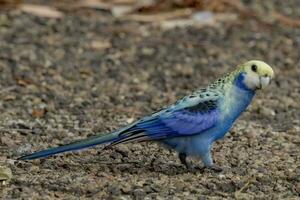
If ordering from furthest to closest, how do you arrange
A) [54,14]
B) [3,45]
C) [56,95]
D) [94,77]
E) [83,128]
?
1. [54,14]
2. [3,45]
3. [94,77]
4. [56,95]
5. [83,128]

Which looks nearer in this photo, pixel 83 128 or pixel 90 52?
pixel 83 128

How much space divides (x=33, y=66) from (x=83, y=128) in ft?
5.90

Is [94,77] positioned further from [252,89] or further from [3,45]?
[252,89]

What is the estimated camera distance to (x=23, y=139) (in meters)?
6.11

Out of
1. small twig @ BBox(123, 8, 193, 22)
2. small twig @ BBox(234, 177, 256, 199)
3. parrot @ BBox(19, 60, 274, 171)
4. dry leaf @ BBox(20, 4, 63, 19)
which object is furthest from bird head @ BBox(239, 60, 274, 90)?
dry leaf @ BBox(20, 4, 63, 19)

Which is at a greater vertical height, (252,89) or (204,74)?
(252,89)

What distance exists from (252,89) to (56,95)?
242cm

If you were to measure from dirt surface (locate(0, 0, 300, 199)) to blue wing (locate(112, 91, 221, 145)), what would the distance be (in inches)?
9.8

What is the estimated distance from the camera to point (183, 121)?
5363 millimetres

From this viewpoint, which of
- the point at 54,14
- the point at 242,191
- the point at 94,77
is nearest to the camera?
the point at 242,191

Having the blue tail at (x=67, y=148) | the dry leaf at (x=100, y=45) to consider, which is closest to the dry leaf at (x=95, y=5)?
the dry leaf at (x=100, y=45)

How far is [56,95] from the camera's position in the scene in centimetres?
745

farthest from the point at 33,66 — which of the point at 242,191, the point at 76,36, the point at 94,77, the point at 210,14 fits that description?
the point at 242,191

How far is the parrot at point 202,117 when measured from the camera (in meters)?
5.35
